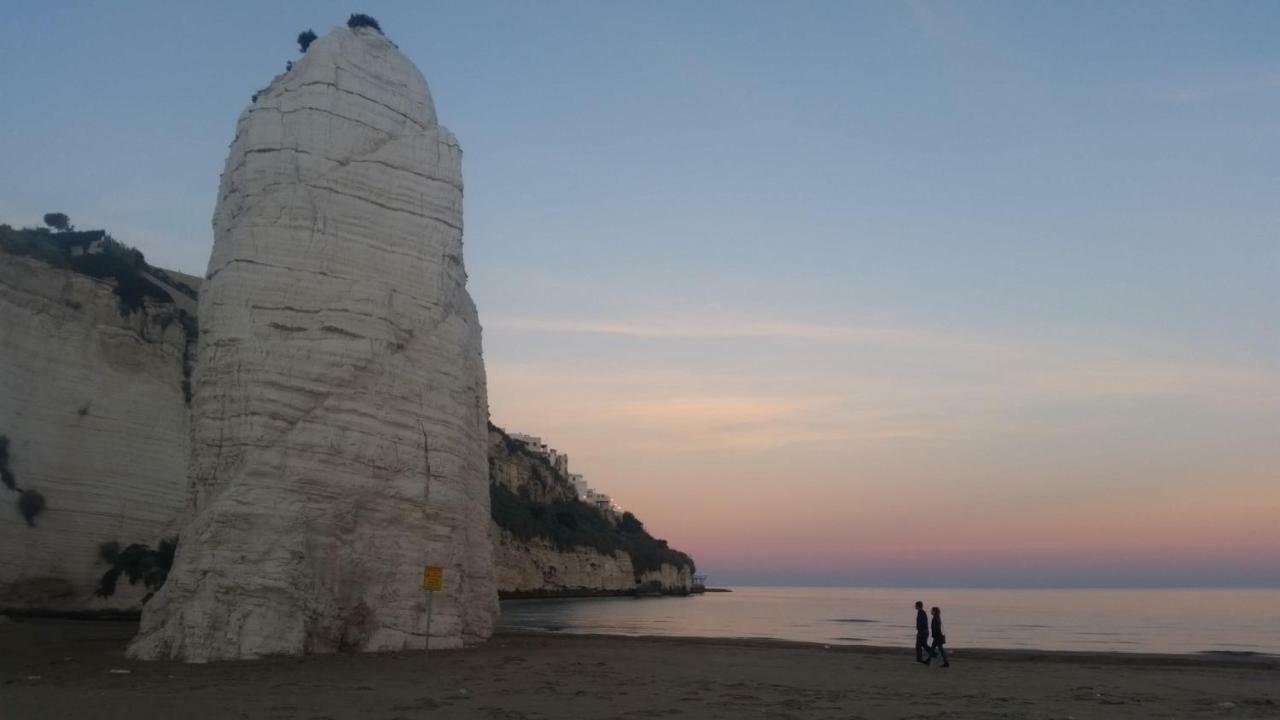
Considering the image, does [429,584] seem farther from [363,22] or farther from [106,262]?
[106,262]

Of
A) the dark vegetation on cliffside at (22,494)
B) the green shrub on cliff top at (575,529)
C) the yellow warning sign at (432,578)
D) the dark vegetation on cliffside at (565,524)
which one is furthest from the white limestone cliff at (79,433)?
the dark vegetation on cliffside at (565,524)

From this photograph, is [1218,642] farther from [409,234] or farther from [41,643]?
[41,643]

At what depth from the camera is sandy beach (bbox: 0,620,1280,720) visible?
444 inches

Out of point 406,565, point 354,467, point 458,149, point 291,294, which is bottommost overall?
point 406,565

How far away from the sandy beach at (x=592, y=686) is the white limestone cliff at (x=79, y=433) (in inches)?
480

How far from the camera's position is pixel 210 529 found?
16094mm

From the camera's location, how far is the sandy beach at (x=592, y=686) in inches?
444

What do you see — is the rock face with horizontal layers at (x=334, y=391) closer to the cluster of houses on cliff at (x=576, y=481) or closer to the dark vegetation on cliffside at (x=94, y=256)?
the dark vegetation on cliffside at (x=94, y=256)

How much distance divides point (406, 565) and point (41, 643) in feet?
28.1

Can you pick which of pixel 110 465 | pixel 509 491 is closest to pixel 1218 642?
pixel 110 465

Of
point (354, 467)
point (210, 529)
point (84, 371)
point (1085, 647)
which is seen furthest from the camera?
point (84, 371)

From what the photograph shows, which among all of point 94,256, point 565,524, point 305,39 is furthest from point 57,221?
point 565,524

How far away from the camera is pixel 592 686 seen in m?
13.6

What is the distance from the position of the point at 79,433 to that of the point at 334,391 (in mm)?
20670
